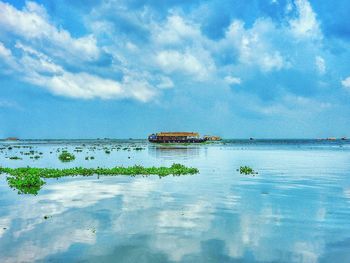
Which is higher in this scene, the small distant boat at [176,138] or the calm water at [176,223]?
the small distant boat at [176,138]

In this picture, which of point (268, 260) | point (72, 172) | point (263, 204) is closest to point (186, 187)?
point (263, 204)

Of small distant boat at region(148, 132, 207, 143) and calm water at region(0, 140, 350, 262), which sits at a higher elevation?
small distant boat at region(148, 132, 207, 143)

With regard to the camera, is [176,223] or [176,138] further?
[176,138]

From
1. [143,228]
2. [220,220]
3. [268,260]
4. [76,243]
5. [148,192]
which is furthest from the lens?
[148,192]

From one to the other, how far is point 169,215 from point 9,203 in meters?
9.87

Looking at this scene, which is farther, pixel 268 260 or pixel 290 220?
pixel 290 220

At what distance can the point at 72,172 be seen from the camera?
36406 millimetres

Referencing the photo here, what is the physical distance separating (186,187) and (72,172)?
45.2 feet

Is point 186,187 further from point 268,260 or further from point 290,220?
point 268,260

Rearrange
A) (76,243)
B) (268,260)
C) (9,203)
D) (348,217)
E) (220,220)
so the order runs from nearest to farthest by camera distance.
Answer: (268,260)
(76,243)
(220,220)
(348,217)
(9,203)

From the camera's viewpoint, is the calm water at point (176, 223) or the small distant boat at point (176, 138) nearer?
the calm water at point (176, 223)

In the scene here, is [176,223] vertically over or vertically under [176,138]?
under

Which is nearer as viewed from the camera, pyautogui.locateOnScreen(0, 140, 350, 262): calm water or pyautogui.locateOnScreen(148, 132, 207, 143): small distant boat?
pyautogui.locateOnScreen(0, 140, 350, 262): calm water

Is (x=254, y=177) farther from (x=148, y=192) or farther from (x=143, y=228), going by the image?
(x=143, y=228)
